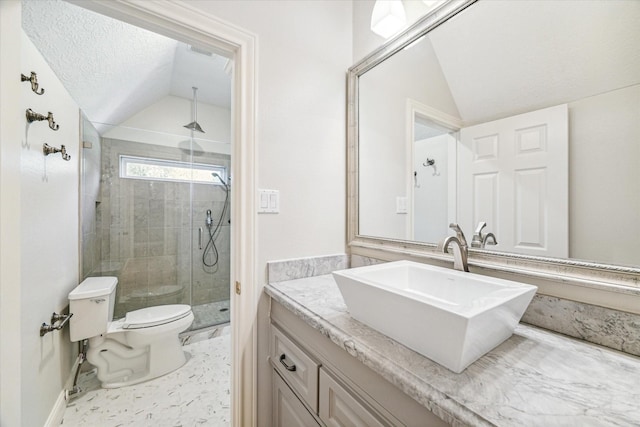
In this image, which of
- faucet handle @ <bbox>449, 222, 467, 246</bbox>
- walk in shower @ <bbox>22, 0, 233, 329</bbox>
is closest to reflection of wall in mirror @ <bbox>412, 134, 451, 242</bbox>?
faucet handle @ <bbox>449, 222, 467, 246</bbox>

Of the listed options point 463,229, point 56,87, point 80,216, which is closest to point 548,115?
point 463,229

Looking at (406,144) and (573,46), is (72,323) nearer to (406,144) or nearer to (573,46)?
(406,144)

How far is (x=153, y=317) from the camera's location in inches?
74.4

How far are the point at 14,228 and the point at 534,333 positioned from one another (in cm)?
150

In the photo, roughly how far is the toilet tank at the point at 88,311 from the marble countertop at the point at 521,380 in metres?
1.73

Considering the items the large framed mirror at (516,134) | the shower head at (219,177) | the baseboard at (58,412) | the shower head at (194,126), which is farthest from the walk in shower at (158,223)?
the large framed mirror at (516,134)

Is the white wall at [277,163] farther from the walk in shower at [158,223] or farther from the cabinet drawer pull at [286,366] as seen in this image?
the walk in shower at [158,223]

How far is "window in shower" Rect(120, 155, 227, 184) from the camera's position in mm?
2555

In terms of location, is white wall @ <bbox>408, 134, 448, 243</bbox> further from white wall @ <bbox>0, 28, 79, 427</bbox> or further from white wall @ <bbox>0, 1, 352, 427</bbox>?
white wall @ <bbox>0, 28, 79, 427</bbox>

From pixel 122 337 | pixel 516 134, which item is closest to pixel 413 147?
pixel 516 134

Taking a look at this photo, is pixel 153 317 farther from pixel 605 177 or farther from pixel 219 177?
pixel 605 177

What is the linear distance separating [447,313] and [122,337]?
2.18 metres

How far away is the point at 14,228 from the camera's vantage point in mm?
732

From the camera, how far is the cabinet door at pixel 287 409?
85 centimetres
